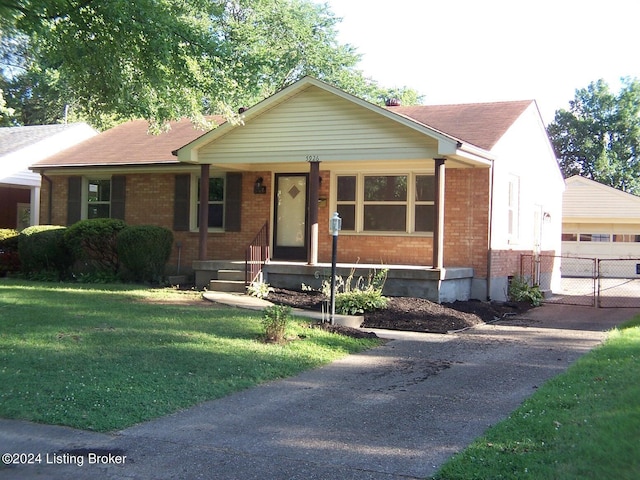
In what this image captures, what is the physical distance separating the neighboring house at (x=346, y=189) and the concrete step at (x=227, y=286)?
0.52 m

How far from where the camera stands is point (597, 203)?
1314 inches

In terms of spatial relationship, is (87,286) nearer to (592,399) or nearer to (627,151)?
(592,399)

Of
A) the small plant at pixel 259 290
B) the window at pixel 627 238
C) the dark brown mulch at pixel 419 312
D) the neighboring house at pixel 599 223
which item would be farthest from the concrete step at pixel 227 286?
the window at pixel 627 238

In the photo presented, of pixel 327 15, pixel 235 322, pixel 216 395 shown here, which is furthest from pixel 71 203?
pixel 327 15

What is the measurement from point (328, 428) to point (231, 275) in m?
9.48

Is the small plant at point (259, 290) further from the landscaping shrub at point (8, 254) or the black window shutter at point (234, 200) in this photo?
the landscaping shrub at point (8, 254)

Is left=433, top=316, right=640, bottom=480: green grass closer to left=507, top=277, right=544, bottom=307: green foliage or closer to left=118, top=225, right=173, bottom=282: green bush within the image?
left=507, top=277, right=544, bottom=307: green foliage

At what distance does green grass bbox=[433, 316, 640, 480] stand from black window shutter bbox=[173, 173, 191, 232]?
12.7 m

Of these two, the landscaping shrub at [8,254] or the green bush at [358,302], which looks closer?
the green bush at [358,302]

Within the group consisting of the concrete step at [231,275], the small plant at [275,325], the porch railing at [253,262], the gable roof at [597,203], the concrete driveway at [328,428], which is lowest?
the concrete driveway at [328,428]

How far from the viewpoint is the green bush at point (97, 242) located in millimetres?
16672

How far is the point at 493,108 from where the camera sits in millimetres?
18062

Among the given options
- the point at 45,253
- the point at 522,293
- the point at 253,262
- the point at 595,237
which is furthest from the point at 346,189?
the point at 595,237

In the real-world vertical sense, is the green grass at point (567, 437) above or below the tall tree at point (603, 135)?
below
